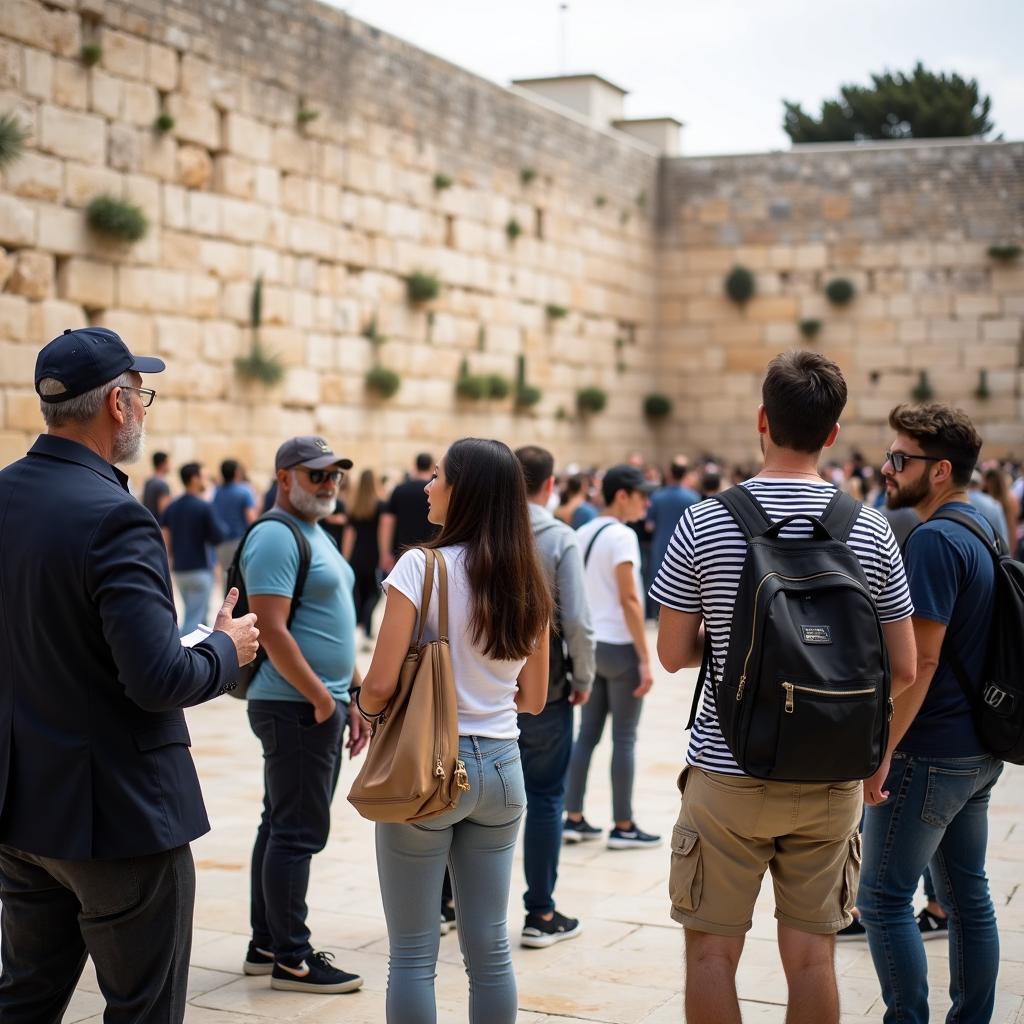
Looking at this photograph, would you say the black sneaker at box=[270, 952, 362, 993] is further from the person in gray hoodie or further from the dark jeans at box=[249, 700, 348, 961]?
the person in gray hoodie

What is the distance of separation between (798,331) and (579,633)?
18.1 m

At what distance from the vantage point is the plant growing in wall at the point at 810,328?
2191cm

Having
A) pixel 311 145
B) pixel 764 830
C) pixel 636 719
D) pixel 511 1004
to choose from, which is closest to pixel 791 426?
pixel 764 830

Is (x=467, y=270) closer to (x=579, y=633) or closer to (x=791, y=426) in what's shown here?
(x=579, y=633)

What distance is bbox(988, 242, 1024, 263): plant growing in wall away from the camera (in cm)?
2123

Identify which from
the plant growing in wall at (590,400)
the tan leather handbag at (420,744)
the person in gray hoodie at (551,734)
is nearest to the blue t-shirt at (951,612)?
the tan leather handbag at (420,744)

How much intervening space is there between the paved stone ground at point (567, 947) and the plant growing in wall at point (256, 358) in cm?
768

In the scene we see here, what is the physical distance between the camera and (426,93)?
54.5 ft

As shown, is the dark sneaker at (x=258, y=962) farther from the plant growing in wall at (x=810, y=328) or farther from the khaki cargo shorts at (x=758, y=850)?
the plant growing in wall at (x=810, y=328)

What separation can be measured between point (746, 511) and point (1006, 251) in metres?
20.0

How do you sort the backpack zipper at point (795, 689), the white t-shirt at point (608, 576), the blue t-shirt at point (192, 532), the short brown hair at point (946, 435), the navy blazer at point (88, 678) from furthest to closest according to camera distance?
the blue t-shirt at point (192, 532) < the white t-shirt at point (608, 576) < the short brown hair at point (946, 435) < the backpack zipper at point (795, 689) < the navy blazer at point (88, 678)

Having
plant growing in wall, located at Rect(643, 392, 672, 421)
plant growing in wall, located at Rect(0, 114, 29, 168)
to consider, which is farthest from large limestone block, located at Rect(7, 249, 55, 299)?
plant growing in wall, located at Rect(643, 392, 672, 421)

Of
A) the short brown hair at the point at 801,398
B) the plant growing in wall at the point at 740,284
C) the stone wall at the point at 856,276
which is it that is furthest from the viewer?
the plant growing in wall at the point at 740,284

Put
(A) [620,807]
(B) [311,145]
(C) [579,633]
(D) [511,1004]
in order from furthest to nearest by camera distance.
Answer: (B) [311,145]
(A) [620,807]
(C) [579,633]
(D) [511,1004]
